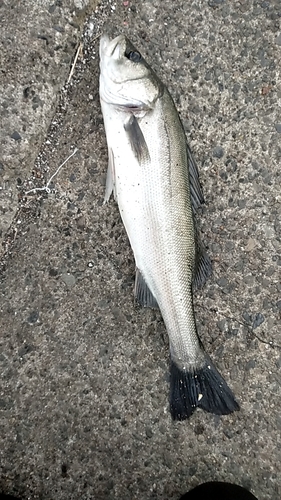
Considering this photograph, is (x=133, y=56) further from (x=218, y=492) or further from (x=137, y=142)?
(x=218, y=492)

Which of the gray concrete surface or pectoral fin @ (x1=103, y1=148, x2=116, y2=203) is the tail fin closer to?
the gray concrete surface

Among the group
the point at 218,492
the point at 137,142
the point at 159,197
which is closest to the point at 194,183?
the point at 159,197

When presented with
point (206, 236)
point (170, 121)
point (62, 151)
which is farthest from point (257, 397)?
point (62, 151)

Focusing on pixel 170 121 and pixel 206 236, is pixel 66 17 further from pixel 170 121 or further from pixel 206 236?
pixel 206 236

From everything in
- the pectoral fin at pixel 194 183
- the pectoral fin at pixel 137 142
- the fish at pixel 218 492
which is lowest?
the fish at pixel 218 492

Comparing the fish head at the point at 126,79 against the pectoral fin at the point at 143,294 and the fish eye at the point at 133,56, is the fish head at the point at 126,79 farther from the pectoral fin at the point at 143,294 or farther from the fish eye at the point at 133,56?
the pectoral fin at the point at 143,294

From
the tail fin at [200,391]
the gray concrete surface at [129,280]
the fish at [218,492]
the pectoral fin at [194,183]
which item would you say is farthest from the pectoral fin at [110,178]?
the fish at [218,492]
